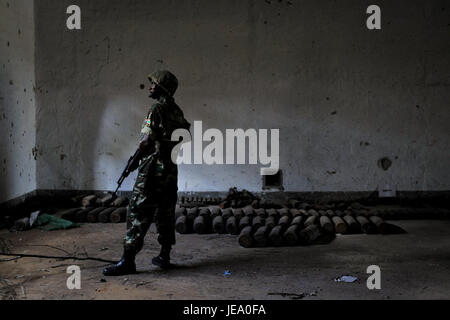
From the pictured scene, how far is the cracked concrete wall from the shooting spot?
8070 millimetres

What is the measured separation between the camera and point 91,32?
8180 mm

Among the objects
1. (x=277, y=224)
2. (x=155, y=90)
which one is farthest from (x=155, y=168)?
(x=277, y=224)

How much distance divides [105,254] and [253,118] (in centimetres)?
374

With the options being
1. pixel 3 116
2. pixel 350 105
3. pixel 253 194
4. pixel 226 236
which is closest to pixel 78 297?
pixel 226 236

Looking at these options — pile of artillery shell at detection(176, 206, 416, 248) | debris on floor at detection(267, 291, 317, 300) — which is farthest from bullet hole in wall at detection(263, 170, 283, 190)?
debris on floor at detection(267, 291, 317, 300)

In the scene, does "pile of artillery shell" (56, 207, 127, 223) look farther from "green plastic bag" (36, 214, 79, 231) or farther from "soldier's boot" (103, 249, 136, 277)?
"soldier's boot" (103, 249, 136, 277)

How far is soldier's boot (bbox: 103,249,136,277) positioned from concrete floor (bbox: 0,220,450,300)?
4.0 inches

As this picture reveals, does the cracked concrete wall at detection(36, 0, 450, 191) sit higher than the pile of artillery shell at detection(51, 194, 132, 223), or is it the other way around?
the cracked concrete wall at detection(36, 0, 450, 191)

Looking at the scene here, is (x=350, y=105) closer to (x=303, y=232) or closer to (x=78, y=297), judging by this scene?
(x=303, y=232)

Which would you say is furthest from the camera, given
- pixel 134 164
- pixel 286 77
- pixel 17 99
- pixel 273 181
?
pixel 273 181

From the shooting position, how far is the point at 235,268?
4914mm

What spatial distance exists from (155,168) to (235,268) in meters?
1.32

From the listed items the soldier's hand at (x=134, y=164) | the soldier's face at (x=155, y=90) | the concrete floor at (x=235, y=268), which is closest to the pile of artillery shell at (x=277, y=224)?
the concrete floor at (x=235, y=268)

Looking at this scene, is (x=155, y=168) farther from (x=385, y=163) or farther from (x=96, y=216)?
(x=385, y=163)
